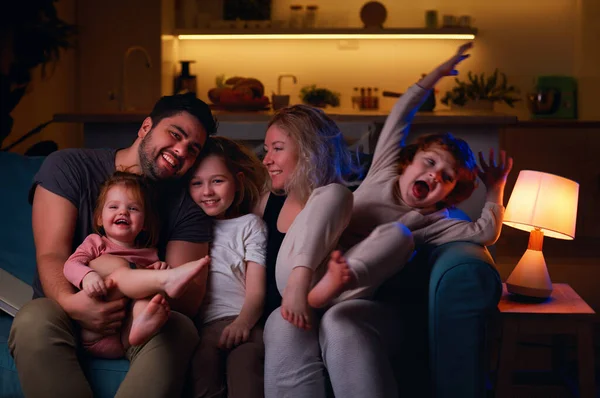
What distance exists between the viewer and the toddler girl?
71.7 inches

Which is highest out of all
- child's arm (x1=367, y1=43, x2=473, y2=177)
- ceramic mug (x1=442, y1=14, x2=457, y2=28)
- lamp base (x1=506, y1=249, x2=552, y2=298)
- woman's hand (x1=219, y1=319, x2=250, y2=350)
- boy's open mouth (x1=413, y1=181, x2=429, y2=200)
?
ceramic mug (x1=442, y1=14, x2=457, y2=28)

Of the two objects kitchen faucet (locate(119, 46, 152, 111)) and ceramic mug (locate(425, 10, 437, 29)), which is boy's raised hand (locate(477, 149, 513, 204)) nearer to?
kitchen faucet (locate(119, 46, 152, 111))

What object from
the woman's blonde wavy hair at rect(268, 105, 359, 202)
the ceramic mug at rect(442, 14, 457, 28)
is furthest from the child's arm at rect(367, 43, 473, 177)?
the ceramic mug at rect(442, 14, 457, 28)

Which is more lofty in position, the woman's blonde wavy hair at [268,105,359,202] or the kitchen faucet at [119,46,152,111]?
the kitchen faucet at [119,46,152,111]

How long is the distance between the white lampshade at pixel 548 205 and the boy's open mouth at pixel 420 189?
53cm

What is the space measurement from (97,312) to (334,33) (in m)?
3.96

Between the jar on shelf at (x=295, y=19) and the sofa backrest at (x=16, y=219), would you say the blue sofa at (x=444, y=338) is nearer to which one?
the sofa backrest at (x=16, y=219)

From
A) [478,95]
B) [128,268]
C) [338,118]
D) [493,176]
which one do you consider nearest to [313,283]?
[128,268]

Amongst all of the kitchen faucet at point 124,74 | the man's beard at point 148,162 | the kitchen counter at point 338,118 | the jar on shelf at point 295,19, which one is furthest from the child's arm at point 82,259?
the jar on shelf at point 295,19

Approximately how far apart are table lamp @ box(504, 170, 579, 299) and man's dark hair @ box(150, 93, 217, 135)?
1.02 meters

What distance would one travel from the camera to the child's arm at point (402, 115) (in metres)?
2.26

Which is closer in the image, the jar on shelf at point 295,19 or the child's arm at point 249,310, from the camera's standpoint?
the child's arm at point 249,310

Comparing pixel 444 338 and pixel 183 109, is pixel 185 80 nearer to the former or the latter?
pixel 183 109

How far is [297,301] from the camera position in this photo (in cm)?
185
